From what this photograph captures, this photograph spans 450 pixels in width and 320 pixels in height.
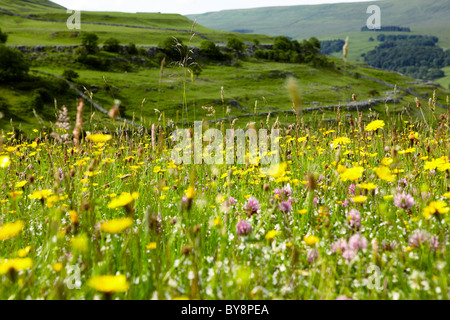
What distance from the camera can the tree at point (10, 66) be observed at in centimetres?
3706

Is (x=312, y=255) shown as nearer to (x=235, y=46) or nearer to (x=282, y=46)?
(x=235, y=46)

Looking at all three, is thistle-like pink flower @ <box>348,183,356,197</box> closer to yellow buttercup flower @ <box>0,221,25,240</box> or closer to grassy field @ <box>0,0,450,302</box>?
grassy field @ <box>0,0,450,302</box>

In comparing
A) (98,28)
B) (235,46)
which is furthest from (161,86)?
(98,28)

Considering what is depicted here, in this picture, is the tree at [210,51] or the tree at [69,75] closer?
the tree at [69,75]

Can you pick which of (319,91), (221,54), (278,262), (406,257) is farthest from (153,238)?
(221,54)

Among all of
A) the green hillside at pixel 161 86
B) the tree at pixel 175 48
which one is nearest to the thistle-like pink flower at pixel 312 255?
the tree at pixel 175 48

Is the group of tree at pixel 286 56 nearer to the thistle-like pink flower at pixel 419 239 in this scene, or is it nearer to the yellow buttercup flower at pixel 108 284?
the thistle-like pink flower at pixel 419 239

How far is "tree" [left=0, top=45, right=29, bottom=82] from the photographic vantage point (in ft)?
122

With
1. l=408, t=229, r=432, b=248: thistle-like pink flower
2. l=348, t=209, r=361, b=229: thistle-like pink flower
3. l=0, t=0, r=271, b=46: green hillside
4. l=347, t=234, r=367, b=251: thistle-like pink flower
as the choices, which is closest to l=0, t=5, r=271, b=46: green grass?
l=0, t=0, r=271, b=46: green hillside

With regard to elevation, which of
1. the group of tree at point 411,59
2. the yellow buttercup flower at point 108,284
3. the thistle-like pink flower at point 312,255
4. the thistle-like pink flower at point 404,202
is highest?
the group of tree at point 411,59

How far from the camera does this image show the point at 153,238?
2.15 m

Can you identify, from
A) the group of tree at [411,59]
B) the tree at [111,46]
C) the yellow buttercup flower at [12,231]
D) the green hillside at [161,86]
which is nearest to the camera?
the yellow buttercup flower at [12,231]
